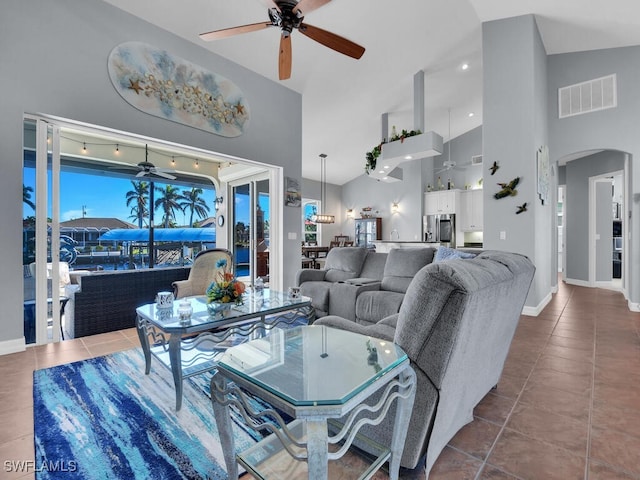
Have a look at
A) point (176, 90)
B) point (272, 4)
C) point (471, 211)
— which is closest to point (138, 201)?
point (176, 90)

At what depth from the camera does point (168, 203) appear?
696 centimetres

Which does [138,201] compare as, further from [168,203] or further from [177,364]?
[177,364]

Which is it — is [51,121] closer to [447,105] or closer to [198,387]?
[198,387]

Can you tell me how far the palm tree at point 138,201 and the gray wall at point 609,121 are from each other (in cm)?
777

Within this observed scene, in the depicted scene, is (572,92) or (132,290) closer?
(132,290)

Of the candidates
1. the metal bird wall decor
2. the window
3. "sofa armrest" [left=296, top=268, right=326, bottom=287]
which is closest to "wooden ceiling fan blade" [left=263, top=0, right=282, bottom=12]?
"sofa armrest" [left=296, top=268, right=326, bottom=287]

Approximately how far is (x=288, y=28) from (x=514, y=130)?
344 centimetres

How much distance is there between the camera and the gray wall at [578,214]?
21.3 feet

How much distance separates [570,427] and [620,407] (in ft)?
1.71

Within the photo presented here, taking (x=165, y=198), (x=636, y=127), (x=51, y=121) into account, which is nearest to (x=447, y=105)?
(x=636, y=127)

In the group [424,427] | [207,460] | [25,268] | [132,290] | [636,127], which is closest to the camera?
[424,427]

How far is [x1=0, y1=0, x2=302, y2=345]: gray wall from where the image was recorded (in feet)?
9.35

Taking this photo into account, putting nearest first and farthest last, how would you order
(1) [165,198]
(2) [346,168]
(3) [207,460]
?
(3) [207,460], (1) [165,198], (2) [346,168]

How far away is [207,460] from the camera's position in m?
1.49
